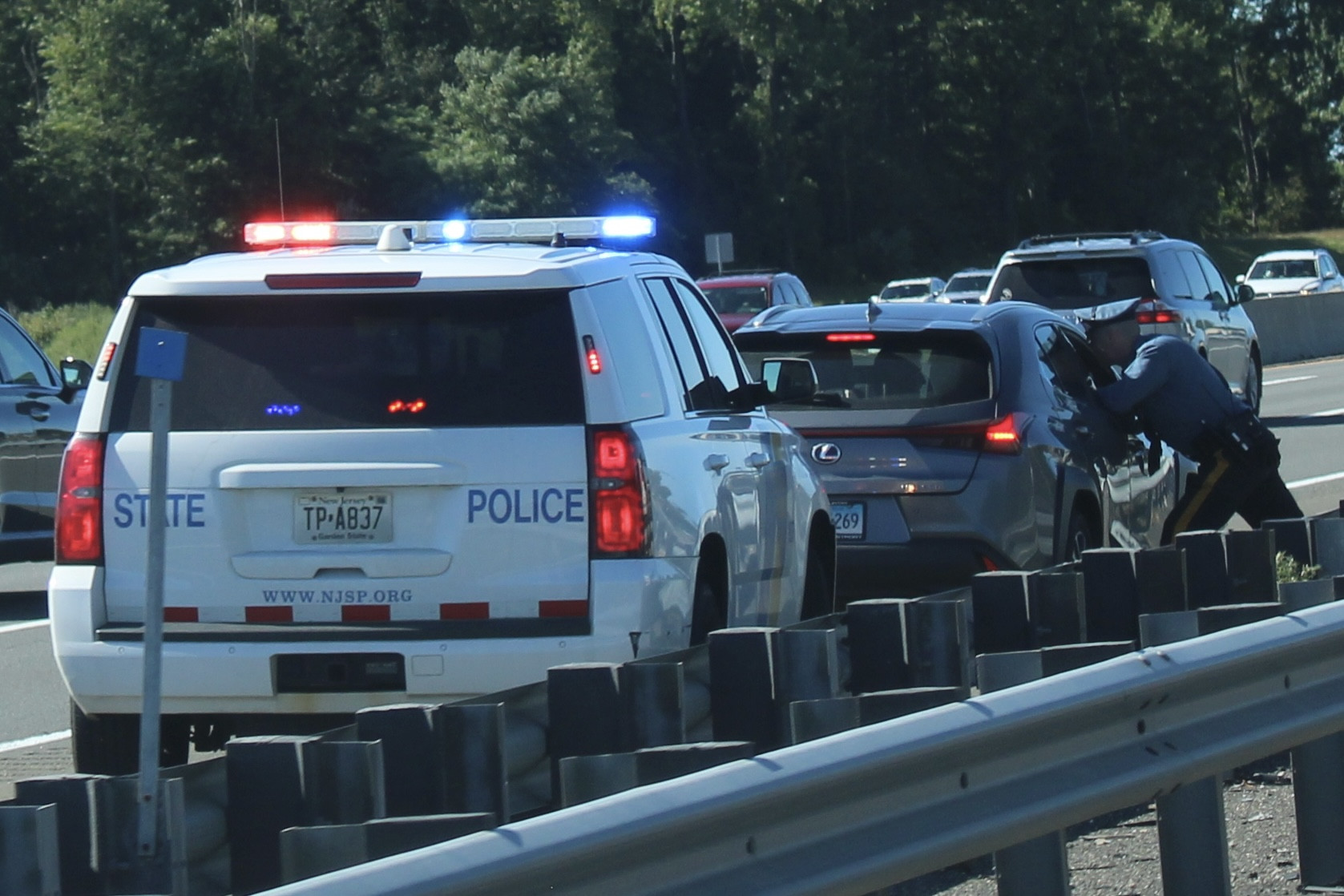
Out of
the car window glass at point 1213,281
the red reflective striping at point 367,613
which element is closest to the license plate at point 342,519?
the red reflective striping at point 367,613

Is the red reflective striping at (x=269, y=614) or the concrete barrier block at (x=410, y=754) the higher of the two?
the red reflective striping at (x=269, y=614)

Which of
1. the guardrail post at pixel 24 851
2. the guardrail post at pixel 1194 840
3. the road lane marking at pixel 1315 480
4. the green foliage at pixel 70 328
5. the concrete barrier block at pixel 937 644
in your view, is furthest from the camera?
the green foliage at pixel 70 328

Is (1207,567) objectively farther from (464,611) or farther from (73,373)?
(73,373)

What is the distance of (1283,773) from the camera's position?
680cm

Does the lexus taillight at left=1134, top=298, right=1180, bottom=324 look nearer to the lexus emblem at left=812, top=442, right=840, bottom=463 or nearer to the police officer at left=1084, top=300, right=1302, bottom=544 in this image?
the police officer at left=1084, top=300, right=1302, bottom=544

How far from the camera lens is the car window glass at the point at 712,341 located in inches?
297

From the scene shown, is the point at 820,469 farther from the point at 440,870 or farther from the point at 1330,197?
the point at 1330,197

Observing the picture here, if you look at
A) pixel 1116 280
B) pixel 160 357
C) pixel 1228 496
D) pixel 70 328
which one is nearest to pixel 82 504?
pixel 160 357

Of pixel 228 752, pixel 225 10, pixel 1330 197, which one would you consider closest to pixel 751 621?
pixel 228 752

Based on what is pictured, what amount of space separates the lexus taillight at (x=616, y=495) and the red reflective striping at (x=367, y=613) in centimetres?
63

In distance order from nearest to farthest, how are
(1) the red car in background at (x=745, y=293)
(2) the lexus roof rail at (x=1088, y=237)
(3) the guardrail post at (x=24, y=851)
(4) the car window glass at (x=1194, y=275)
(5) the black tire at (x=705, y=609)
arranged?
(3) the guardrail post at (x=24, y=851)
(5) the black tire at (x=705, y=609)
(2) the lexus roof rail at (x=1088, y=237)
(4) the car window glass at (x=1194, y=275)
(1) the red car in background at (x=745, y=293)

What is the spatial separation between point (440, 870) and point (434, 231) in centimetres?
466

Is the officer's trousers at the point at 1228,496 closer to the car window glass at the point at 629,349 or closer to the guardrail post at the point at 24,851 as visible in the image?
the car window glass at the point at 629,349

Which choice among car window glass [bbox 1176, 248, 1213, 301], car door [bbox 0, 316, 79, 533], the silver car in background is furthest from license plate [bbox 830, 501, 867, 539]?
car window glass [bbox 1176, 248, 1213, 301]
